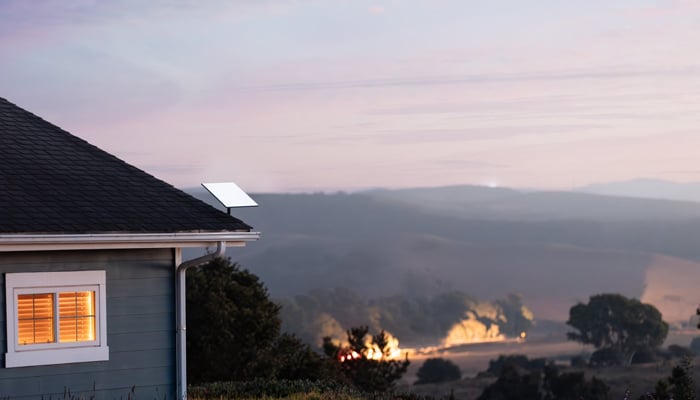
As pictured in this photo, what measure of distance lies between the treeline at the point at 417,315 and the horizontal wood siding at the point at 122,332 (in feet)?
199

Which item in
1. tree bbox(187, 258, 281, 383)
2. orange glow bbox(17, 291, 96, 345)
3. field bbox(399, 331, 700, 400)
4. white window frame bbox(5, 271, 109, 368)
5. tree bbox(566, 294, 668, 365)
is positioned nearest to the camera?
white window frame bbox(5, 271, 109, 368)

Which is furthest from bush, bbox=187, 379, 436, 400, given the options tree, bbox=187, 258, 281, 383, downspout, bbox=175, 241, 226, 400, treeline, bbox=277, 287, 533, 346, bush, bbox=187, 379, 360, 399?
treeline, bbox=277, 287, 533, 346

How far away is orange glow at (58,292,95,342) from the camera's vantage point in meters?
14.6

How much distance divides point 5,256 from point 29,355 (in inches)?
51.6

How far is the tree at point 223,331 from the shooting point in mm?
30562

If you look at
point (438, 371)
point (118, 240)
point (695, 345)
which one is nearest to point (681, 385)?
point (118, 240)

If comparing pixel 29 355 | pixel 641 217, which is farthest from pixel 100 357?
pixel 641 217

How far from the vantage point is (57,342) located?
14.4 metres

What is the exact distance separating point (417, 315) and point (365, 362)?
1936 inches

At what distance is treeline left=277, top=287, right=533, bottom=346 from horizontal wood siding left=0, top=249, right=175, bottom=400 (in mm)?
60800

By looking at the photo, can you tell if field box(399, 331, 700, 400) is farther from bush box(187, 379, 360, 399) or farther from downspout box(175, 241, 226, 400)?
downspout box(175, 241, 226, 400)

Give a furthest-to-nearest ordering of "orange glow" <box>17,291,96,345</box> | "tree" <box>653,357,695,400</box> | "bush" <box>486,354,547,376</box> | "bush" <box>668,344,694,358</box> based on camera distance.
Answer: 1. "bush" <box>668,344,694,358</box>
2. "bush" <box>486,354,547,376</box>
3. "tree" <box>653,357,695,400</box>
4. "orange glow" <box>17,291,96,345</box>

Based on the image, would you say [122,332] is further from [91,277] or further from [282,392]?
[282,392]

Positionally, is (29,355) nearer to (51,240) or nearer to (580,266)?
(51,240)
